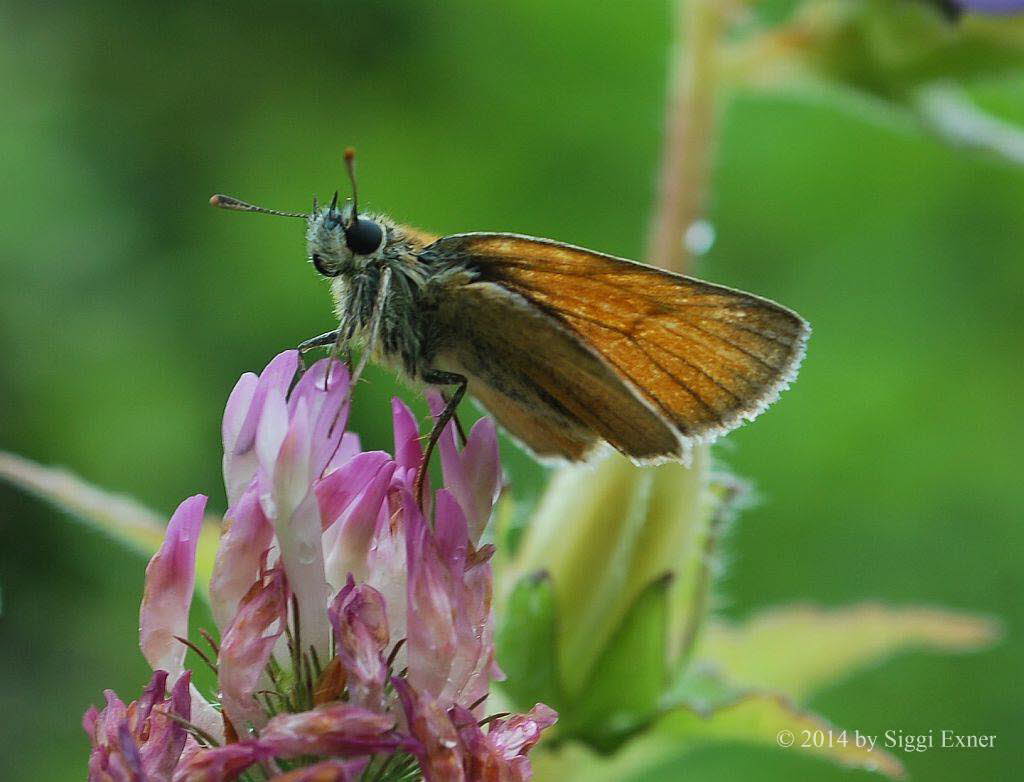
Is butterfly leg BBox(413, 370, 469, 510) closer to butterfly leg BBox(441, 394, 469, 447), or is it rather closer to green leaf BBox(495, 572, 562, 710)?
Answer: butterfly leg BBox(441, 394, 469, 447)

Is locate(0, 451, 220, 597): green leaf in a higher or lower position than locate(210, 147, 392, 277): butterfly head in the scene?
lower

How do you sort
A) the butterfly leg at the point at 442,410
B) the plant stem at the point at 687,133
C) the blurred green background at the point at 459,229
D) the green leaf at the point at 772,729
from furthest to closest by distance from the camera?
the blurred green background at the point at 459,229 < the plant stem at the point at 687,133 < the green leaf at the point at 772,729 < the butterfly leg at the point at 442,410

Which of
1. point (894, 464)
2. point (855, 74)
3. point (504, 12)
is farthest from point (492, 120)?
point (855, 74)

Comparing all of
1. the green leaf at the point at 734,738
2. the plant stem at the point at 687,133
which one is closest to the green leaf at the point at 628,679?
the green leaf at the point at 734,738

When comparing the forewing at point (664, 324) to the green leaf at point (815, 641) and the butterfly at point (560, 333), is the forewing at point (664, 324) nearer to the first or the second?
the butterfly at point (560, 333)

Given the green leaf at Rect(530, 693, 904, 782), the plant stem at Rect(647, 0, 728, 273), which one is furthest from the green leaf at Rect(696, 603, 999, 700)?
the plant stem at Rect(647, 0, 728, 273)
